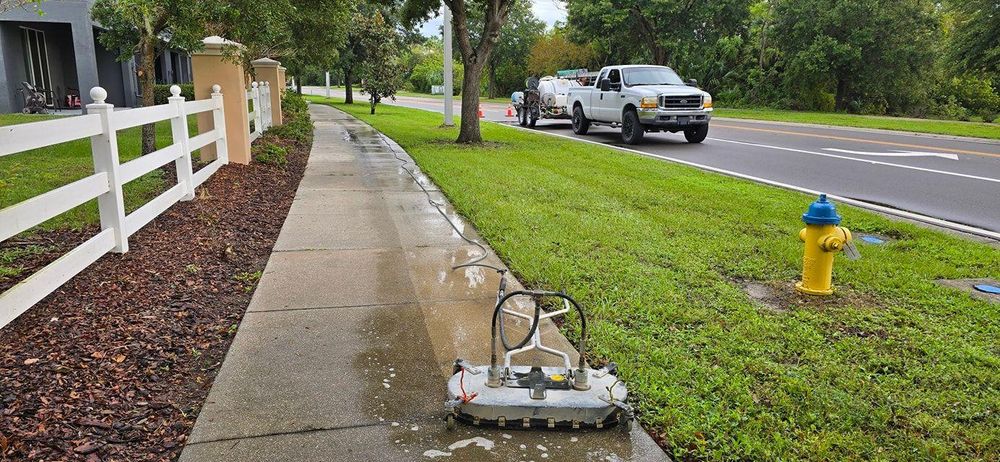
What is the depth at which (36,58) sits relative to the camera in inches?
899

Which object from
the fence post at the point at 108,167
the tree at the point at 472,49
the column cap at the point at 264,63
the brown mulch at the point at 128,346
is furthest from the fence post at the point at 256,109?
the fence post at the point at 108,167

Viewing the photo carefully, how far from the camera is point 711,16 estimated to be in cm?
3969

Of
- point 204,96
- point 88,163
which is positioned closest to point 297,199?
point 204,96

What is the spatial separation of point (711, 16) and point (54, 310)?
132ft

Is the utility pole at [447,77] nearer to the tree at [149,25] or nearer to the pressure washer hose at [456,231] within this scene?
the pressure washer hose at [456,231]

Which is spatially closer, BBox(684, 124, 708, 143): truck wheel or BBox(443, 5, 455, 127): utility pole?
BBox(684, 124, 708, 143): truck wheel

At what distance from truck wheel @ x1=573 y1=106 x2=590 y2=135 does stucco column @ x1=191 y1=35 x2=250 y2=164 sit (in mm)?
11398

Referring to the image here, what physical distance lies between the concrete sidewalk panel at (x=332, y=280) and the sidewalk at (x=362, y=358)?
0.01m

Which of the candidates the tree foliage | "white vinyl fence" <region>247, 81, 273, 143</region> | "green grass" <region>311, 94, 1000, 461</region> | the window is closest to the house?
the window

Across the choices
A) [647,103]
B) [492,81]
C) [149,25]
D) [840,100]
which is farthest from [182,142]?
[492,81]

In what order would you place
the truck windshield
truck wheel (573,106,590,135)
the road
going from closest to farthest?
the road, the truck windshield, truck wheel (573,106,590,135)

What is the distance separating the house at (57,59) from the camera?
803 inches

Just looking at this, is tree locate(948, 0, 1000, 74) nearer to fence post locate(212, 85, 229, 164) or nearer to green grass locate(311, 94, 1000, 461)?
green grass locate(311, 94, 1000, 461)

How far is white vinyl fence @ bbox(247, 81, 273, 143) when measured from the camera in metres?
14.9
